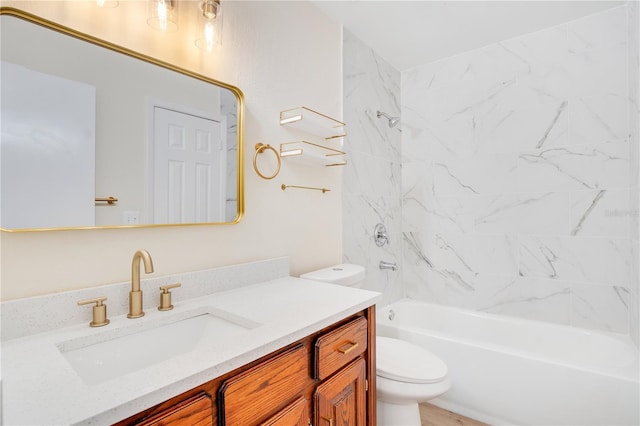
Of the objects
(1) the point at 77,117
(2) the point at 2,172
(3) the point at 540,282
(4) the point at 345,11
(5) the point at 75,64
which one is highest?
(4) the point at 345,11

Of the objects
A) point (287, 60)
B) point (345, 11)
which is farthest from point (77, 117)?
point (345, 11)

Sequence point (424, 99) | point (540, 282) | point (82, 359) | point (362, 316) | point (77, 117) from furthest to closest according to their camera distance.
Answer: point (424, 99) < point (540, 282) < point (362, 316) < point (77, 117) < point (82, 359)

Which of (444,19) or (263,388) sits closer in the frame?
(263,388)

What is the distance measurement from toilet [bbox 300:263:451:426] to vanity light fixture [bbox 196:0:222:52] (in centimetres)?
114

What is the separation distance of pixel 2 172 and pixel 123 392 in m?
0.70

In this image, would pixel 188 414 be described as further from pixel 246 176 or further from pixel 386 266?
pixel 386 266

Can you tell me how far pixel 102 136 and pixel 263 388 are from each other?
91 cm

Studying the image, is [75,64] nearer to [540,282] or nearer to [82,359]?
A: [82,359]

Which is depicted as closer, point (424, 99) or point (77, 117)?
point (77, 117)

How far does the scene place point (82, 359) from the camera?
87 cm

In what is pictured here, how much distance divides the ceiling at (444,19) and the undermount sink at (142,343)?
5.96 feet

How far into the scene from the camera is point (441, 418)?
6.42 feet

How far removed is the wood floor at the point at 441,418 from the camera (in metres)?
1.90

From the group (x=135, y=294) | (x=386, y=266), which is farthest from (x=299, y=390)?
(x=386, y=266)
